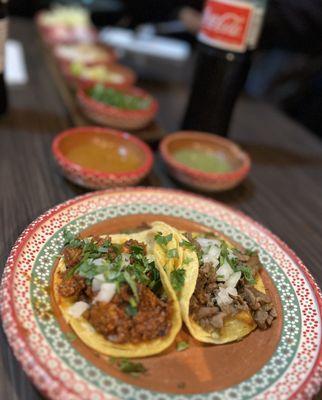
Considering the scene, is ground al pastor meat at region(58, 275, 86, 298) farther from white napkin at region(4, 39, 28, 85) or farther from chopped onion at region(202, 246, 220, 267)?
white napkin at region(4, 39, 28, 85)

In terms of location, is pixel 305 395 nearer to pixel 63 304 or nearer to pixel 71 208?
pixel 63 304

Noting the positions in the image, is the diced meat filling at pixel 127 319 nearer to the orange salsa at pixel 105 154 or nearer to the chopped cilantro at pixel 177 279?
the chopped cilantro at pixel 177 279

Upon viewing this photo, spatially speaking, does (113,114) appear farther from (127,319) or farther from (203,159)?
(127,319)

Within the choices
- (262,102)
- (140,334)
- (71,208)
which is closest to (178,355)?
(140,334)

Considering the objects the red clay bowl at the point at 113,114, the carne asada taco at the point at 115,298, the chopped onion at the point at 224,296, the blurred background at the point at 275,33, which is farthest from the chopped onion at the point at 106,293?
the blurred background at the point at 275,33

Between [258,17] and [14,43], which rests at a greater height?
[258,17]

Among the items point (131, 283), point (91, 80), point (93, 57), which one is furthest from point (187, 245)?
point (93, 57)

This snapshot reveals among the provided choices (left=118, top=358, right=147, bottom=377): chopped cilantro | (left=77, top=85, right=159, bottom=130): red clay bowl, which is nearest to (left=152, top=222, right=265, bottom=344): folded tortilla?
(left=118, top=358, right=147, bottom=377): chopped cilantro

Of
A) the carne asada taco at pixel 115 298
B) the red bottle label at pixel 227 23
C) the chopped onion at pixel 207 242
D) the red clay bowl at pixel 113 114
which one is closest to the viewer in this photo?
the carne asada taco at pixel 115 298
